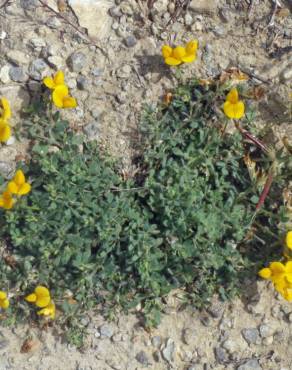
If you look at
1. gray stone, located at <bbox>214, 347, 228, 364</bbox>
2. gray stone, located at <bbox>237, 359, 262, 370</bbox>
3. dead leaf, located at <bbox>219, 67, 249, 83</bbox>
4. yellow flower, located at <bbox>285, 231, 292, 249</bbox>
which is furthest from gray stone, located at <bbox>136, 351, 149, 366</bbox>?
dead leaf, located at <bbox>219, 67, 249, 83</bbox>

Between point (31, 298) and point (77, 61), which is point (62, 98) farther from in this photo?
point (31, 298)

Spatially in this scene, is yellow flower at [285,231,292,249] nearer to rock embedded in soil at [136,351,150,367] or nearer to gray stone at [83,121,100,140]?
rock embedded in soil at [136,351,150,367]

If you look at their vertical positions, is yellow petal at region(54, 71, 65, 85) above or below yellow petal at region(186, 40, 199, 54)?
below

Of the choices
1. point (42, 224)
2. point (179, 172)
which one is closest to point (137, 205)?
point (179, 172)

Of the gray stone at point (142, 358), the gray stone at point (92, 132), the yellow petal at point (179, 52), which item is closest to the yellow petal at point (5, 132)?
the gray stone at point (92, 132)

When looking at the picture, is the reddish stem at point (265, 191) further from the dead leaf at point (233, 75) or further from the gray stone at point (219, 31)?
the gray stone at point (219, 31)

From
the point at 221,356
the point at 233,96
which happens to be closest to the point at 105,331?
the point at 221,356
